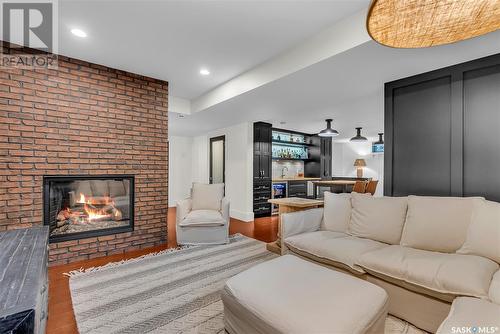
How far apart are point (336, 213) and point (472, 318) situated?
5.41 feet

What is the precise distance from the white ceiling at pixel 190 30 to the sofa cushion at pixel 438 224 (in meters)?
1.87

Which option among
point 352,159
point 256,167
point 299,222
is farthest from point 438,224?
point 352,159

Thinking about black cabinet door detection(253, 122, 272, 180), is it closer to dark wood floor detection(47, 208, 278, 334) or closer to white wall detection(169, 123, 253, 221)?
white wall detection(169, 123, 253, 221)

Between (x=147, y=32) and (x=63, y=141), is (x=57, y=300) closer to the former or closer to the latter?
(x=63, y=141)

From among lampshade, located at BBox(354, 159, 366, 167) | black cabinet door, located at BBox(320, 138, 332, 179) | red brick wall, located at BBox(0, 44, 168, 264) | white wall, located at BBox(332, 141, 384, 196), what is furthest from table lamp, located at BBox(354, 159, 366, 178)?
red brick wall, located at BBox(0, 44, 168, 264)

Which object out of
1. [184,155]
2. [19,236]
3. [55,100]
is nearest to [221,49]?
[55,100]

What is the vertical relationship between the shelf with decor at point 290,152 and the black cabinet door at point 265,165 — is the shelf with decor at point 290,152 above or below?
above

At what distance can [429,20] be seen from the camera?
3.53 ft

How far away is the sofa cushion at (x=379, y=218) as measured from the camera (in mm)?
2279

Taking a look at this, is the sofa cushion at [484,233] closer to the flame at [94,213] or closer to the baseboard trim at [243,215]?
the baseboard trim at [243,215]

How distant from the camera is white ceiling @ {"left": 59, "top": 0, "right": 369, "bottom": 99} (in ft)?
6.55

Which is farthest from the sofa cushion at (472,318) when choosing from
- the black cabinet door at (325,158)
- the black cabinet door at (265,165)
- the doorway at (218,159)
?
the black cabinet door at (325,158)

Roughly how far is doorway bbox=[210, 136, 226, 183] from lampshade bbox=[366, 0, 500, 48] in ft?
17.3

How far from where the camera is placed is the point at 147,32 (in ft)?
7.80
